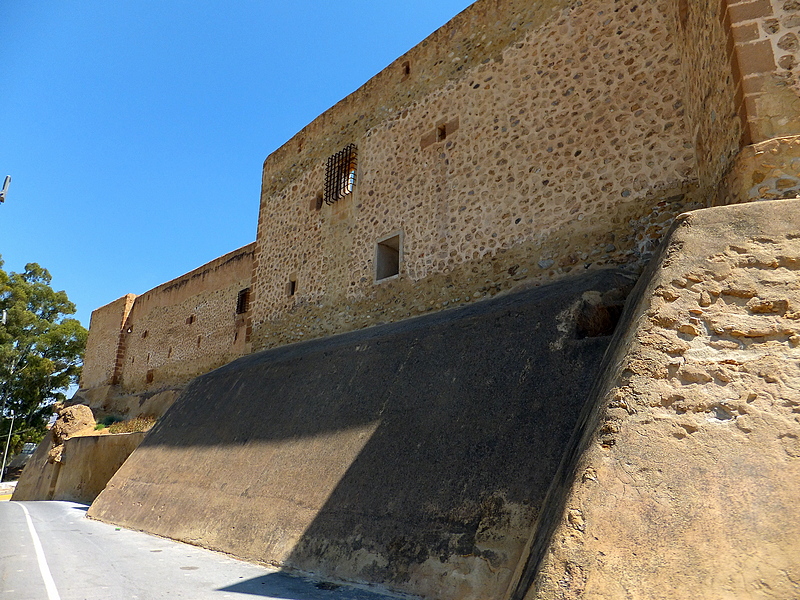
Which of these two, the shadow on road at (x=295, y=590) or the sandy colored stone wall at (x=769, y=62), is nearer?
the sandy colored stone wall at (x=769, y=62)

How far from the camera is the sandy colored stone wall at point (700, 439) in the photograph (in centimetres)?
203

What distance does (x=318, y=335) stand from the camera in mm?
8891

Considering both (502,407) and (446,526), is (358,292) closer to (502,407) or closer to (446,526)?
(502,407)

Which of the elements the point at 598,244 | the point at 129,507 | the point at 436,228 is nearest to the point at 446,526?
the point at 598,244

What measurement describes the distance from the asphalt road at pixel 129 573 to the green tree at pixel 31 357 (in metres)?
24.7

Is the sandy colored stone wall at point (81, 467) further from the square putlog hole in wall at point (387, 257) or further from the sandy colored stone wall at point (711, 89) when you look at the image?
the sandy colored stone wall at point (711, 89)

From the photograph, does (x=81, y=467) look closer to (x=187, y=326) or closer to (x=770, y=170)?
(x=187, y=326)

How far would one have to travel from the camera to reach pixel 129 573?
4.81 m

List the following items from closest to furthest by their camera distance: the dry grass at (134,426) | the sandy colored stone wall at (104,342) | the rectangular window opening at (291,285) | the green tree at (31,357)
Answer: the rectangular window opening at (291,285)
the dry grass at (134,426)
the sandy colored stone wall at (104,342)
the green tree at (31,357)

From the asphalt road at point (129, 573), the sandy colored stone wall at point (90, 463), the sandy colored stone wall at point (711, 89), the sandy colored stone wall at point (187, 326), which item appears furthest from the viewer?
the sandy colored stone wall at point (187, 326)

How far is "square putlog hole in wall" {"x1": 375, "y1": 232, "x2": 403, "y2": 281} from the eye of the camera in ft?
26.5

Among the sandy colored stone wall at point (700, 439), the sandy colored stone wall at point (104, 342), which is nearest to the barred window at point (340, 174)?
the sandy colored stone wall at point (700, 439)

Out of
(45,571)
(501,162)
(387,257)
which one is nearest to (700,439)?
(501,162)

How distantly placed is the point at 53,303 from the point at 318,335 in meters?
28.6
